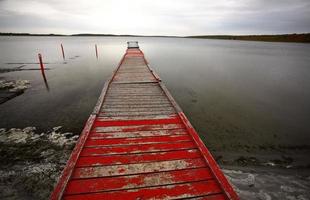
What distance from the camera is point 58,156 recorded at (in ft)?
16.6

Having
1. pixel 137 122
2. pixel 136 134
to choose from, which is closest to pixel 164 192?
pixel 136 134

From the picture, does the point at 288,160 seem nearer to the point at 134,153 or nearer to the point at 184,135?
the point at 184,135

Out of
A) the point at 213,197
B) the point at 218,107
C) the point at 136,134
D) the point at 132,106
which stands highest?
the point at 132,106

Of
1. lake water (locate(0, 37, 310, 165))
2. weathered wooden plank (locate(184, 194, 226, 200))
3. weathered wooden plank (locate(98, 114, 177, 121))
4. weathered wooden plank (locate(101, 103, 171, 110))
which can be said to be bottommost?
lake water (locate(0, 37, 310, 165))

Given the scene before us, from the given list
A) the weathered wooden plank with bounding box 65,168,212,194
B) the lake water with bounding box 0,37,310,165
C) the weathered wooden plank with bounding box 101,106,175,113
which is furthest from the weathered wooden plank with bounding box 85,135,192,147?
the lake water with bounding box 0,37,310,165

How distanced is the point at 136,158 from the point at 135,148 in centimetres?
32

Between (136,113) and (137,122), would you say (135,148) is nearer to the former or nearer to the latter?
(137,122)

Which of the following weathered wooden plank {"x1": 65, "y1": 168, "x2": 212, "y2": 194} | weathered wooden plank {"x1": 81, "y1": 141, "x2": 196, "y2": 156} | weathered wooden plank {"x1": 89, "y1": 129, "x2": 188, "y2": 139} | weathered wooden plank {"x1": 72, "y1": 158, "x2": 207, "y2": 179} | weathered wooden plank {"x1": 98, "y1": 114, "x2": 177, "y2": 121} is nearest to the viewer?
weathered wooden plank {"x1": 65, "y1": 168, "x2": 212, "y2": 194}

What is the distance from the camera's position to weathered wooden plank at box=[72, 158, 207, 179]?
2812 mm

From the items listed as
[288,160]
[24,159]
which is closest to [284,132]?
[288,160]

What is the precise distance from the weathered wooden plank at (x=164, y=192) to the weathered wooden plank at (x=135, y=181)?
0.07 meters

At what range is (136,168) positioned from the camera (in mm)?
2955

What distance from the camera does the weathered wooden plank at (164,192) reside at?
2.42 metres

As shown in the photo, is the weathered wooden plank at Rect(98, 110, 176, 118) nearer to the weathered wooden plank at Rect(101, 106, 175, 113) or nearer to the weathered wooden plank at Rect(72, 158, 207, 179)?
the weathered wooden plank at Rect(101, 106, 175, 113)
